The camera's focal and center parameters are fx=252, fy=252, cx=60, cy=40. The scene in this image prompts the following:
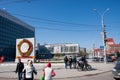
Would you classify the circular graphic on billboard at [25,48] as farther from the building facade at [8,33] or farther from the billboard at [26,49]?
the building facade at [8,33]

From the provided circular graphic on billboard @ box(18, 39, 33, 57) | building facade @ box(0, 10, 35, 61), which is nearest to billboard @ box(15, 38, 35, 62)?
circular graphic on billboard @ box(18, 39, 33, 57)

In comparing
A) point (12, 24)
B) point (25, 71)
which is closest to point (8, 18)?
point (12, 24)

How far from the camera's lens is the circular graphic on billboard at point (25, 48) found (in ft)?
132

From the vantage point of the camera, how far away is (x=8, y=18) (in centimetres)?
12838

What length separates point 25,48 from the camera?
137 feet

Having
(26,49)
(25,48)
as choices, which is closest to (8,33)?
(25,48)

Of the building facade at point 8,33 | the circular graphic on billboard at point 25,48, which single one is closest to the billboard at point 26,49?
the circular graphic on billboard at point 25,48

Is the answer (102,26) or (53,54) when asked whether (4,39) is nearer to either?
(53,54)

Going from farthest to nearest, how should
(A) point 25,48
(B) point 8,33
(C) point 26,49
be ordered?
(B) point 8,33 < (A) point 25,48 < (C) point 26,49

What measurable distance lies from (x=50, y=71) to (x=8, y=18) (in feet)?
396

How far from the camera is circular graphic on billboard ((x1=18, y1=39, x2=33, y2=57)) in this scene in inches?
1586

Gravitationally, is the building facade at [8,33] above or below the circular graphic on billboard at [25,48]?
above

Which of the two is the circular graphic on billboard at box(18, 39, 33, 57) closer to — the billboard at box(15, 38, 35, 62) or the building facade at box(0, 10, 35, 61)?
the billboard at box(15, 38, 35, 62)

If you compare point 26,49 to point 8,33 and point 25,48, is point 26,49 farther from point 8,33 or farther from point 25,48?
point 8,33
